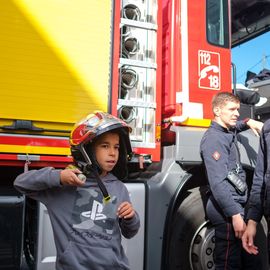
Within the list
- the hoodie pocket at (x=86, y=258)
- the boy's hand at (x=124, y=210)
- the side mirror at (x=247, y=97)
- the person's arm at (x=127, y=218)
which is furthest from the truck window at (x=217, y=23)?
the hoodie pocket at (x=86, y=258)

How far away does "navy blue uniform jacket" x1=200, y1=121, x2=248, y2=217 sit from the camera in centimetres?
288

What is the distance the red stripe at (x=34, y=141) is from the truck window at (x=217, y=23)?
1.52m

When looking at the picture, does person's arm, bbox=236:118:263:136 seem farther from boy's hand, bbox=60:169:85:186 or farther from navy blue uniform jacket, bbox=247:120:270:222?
boy's hand, bbox=60:169:85:186

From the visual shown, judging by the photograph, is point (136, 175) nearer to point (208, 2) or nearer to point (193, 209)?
point (193, 209)

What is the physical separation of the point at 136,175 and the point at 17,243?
3.35ft

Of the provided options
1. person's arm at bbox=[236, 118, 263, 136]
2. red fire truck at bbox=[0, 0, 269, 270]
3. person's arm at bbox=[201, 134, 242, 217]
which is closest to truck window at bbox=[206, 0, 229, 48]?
red fire truck at bbox=[0, 0, 269, 270]

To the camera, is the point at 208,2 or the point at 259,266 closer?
the point at 259,266

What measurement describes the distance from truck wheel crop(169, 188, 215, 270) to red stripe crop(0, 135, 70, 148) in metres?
1.05

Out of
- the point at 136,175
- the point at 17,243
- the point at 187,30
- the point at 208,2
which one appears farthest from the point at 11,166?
the point at 208,2

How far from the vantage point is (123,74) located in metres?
3.36

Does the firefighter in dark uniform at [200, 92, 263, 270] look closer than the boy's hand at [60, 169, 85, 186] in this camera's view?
No

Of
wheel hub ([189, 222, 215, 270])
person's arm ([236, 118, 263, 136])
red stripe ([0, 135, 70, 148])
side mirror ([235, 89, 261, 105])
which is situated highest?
side mirror ([235, 89, 261, 105])

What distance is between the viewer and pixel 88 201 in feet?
6.57

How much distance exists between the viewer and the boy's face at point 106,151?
6.66 feet
